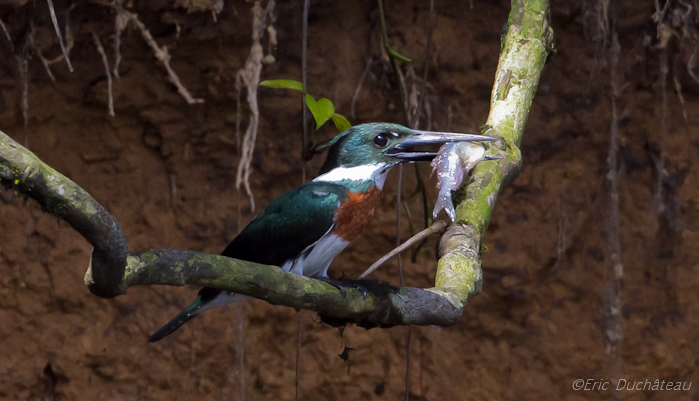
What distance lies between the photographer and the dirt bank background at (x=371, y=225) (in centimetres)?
305

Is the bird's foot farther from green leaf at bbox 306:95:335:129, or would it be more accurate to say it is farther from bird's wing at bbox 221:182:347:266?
green leaf at bbox 306:95:335:129

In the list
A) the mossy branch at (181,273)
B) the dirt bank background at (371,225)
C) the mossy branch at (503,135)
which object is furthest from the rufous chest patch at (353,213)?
the dirt bank background at (371,225)

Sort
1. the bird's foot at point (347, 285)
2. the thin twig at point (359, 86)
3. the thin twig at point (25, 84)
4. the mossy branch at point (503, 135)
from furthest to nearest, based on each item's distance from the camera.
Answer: the thin twig at point (359, 86) → the thin twig at point (25, 84) → the mossy branch at point (503, 135) → the bird's foot at point (347, 285)

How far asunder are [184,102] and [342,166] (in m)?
1.56

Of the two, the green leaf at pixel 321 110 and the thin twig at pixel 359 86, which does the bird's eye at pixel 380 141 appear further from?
the thin twig at pixel 359 86

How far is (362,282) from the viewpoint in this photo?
1.41 metres

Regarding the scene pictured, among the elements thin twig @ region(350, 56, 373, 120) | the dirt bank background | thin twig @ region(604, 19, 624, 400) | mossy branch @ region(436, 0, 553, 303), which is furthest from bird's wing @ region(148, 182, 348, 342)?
thin twig @ region(604, 19, 624, 400)

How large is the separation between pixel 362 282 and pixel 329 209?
0.33m

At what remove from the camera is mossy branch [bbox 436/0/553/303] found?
5.32ft

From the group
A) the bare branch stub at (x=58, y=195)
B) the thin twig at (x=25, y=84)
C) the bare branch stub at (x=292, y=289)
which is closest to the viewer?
the bare branch stub at (x=58, y=195)

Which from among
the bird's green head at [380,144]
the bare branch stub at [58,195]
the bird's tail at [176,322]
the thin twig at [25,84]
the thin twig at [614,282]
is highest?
the bare branch stub at [58,195]

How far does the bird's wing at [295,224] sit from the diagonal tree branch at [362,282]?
24 centimetres

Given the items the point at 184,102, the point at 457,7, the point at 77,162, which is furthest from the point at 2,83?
the point at 457,7

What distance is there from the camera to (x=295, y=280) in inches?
46.7
